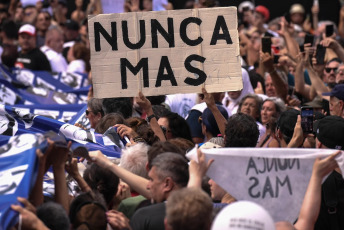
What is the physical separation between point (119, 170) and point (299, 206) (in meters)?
1.19

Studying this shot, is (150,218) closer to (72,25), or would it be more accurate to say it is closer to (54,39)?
(54,39)

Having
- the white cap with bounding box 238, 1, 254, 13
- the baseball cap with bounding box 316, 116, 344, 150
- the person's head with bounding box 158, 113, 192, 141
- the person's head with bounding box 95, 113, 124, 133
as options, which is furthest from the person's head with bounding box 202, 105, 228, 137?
the white cap with bounding box 238, 1, 254, 13

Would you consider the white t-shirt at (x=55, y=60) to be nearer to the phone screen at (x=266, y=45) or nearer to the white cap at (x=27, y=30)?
the white cap at (x=27, y=30)

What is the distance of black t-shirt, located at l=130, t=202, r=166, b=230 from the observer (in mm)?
5254

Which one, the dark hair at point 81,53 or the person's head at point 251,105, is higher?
the person's head at point 251,105

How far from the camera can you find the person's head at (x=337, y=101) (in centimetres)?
841

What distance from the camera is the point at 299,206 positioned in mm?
5594

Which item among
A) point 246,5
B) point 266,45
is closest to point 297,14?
point 246,5

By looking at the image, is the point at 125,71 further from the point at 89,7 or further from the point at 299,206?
the point at 89,7

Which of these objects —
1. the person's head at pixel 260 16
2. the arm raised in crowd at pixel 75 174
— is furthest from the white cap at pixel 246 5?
the arm raised in crowd at pixel 75 174

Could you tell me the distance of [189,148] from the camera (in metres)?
7.07

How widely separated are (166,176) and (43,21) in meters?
11.9

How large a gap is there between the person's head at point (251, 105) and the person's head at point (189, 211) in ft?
15.9

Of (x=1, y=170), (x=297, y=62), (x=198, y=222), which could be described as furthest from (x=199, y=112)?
(x=198, y=222)
